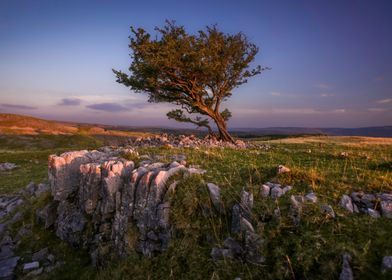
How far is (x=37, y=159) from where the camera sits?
43.8 m

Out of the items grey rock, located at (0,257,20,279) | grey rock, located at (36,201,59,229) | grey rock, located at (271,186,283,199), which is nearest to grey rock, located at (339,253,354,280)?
grey rock, located at (271,186,283,199)

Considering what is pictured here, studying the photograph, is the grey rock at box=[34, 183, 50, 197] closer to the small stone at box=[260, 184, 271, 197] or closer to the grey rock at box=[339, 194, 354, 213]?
the small stone at box=[260, 184, 271, 197]

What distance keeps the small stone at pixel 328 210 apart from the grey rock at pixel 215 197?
2994mm

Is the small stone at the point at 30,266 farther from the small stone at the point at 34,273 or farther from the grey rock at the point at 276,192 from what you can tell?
the grey rock at the point at 276,192

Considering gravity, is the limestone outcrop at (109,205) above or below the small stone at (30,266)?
above

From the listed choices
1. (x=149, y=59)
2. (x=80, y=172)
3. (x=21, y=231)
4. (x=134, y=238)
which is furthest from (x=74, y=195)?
(x=149, y=59)

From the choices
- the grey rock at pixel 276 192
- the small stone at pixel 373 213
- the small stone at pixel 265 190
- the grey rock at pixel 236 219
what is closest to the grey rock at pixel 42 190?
the grey rock at pixel 236 219

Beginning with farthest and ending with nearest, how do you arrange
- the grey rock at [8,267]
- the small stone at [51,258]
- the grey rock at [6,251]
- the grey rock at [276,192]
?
the grey rock at [6,251] < the small stone at [51,258] < the grey rock at [8,267] < the grey rock at [276,192]

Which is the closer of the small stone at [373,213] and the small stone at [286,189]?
the small stone at [373,213]

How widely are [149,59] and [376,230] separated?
79.5ft

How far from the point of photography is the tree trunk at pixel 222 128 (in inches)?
1225

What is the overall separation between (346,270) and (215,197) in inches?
163

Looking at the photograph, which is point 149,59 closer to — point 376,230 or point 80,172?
point 80,172

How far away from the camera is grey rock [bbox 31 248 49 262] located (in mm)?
Result: 11109
